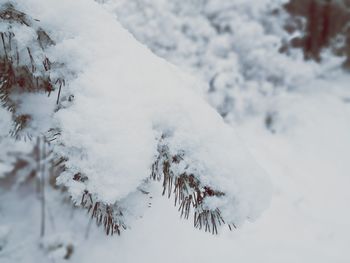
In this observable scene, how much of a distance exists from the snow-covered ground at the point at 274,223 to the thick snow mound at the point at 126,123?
5.20 feet

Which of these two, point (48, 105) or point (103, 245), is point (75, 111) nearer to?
point (48, 105)

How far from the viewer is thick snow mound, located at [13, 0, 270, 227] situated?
804 millimetres

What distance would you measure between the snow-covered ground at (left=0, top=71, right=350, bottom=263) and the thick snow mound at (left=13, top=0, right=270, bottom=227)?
1.58 m

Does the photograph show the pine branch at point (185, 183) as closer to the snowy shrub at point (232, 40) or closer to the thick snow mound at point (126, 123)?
the thick snow mound at point (126, 123)

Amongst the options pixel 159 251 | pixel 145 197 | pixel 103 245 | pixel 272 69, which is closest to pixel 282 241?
pixel 159 251

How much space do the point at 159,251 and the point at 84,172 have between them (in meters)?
2.22

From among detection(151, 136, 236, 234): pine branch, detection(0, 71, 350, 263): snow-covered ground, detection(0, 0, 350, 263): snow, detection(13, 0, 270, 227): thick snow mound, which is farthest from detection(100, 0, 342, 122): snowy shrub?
detection(151, 136, 236, 234): pine branch

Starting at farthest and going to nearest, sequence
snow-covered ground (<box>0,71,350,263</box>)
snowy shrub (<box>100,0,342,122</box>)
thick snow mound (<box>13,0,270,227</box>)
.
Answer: snowy shrub (<box>100,0,342,122</box>), snow-covered ground (<box>0,71,350,263</box>), thick snow mound (<box>13,0,270,227</box>)

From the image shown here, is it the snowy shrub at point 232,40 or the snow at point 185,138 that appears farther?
the snowy shrub at point 232,40

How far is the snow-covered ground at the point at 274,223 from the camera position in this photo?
2812 mm

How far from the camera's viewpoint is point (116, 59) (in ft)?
3.17

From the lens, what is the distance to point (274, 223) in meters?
3.20

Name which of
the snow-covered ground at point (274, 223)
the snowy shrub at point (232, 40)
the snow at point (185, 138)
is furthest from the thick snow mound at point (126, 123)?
the snowy shrub at point (232, 40)

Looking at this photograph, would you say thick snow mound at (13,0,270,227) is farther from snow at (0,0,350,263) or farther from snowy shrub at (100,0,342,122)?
snowy shrub at (100,0,342,122)
